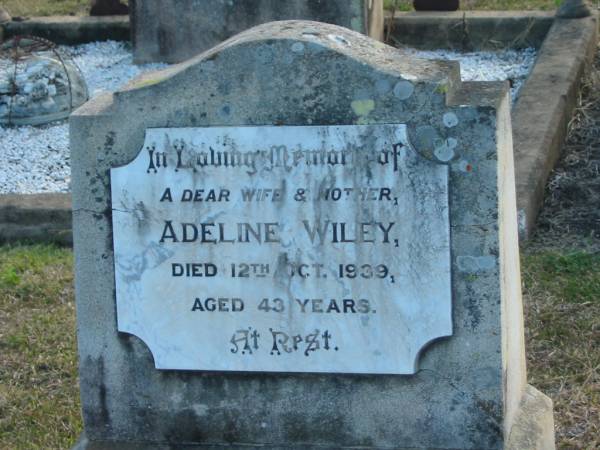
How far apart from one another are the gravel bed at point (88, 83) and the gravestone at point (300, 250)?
3.34 m

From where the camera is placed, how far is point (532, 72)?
7016 millimetres

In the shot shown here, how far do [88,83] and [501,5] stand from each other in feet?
10.1

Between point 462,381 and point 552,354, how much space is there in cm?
132

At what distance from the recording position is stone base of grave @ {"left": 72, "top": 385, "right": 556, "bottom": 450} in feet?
10.7

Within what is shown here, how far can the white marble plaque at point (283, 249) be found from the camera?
10.1 ft

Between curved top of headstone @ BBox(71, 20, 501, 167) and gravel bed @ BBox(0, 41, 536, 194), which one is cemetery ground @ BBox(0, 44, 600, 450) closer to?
gravel bed @ BBox(0, 41, 536, 194)

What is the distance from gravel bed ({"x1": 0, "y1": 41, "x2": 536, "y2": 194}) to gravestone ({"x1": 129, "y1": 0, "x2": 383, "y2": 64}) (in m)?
0.16

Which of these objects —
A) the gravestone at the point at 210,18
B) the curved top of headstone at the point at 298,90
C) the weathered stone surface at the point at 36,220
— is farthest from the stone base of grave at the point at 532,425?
the gravestone at the point at 210,18

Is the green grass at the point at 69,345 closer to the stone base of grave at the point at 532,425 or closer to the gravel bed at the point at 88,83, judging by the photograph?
the stone base of grave at the point at 532,425

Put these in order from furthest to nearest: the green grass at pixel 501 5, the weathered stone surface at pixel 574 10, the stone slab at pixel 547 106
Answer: the green grass at pixel 501 5, the weathered stone surface at pixel 574 10, the stone slab at pixel 547 106

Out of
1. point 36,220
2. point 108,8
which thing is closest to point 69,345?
point 36,220

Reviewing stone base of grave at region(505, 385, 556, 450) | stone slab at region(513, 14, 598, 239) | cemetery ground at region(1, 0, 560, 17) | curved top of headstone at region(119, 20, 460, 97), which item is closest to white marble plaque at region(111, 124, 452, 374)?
curved top of headstone at region(119, 20, 460, 97)

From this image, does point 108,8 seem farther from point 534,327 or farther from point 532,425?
point 532,425

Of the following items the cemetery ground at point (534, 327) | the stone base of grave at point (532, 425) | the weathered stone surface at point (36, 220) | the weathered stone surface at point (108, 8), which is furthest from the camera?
the weathered stone surface at point (108, 8)
